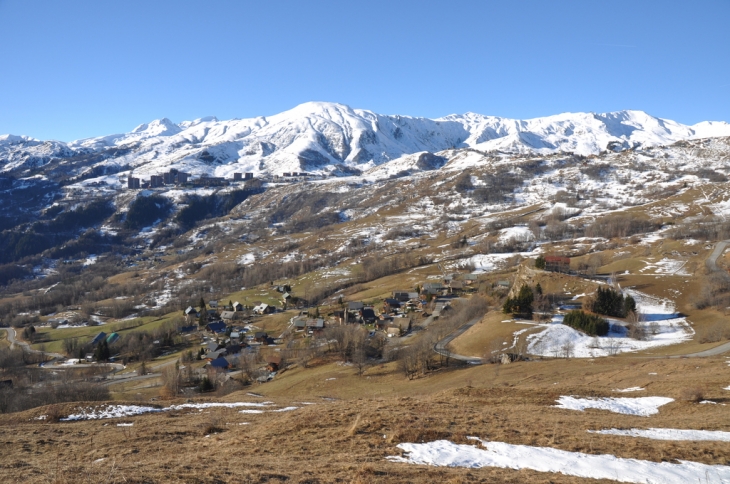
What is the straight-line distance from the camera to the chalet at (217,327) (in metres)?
112

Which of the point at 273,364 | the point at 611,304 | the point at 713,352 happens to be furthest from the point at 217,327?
the point at 713,352

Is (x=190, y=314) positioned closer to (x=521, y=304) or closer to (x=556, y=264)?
(x=521, y=304)

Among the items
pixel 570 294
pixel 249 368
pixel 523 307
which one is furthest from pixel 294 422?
pixel 570 294

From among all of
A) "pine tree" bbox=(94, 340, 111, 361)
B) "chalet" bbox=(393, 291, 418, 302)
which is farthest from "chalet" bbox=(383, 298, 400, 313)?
"pine tree" bbox=(94, 340, 111, 361)

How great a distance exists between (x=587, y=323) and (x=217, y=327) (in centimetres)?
9083

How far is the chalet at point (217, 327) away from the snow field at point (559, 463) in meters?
104

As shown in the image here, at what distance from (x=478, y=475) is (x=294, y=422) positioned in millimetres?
10584

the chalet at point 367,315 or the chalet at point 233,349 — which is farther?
the chalet at point 367,315

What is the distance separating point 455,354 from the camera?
213 feet

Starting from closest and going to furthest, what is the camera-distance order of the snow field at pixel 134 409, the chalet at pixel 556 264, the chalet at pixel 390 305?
1. the snow field at pixel 134 409
2. the chalet at pixel 556 264
3. the chalet at pixel 390 305

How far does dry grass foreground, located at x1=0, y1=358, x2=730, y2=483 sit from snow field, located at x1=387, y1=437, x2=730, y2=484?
0.65 metres

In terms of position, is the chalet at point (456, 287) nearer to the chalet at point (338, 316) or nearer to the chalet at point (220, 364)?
the chalet at point (338, 316)

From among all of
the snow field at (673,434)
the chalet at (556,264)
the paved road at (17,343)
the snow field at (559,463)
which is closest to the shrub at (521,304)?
the chalet at (556,264)

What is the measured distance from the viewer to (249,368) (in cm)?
7356
